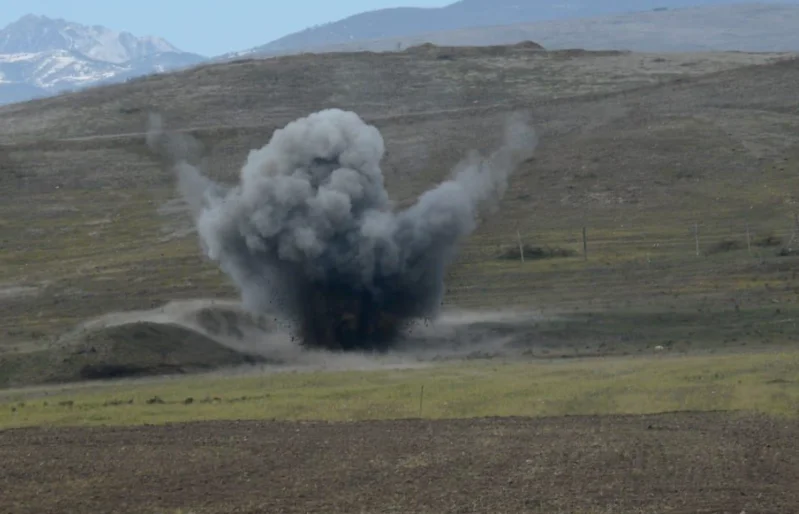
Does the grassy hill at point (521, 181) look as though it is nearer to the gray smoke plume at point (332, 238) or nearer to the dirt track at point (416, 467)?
the gray smoke plume at point (332, 238)

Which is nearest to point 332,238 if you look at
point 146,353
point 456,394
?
point 146,353

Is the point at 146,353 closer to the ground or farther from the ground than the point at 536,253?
farther from the ground

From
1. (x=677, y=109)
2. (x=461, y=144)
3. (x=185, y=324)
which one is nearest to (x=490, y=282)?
(x=185, y=324)

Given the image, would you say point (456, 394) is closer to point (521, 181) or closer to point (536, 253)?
point (536, 253)

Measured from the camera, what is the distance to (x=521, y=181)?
10412cm

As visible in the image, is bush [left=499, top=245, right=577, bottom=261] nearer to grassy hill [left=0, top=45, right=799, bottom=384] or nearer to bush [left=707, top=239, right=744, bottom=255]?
grassy hill [left=0, top=45, right=799, bottom=384]

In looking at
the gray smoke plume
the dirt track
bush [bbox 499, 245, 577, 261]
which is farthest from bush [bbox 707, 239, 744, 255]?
the dirt track

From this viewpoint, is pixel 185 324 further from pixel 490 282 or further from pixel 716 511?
pixel 716 511

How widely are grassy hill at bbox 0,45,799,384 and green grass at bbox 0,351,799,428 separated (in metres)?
7.69

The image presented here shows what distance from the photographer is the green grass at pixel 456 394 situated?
42.3 metres

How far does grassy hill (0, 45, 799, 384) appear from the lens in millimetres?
68500

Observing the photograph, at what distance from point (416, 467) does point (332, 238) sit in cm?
2489

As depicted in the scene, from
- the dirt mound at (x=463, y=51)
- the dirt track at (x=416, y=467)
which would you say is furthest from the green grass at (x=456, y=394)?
the dirt mound at (x=463, y=51)

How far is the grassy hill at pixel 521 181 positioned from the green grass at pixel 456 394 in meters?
7.69
